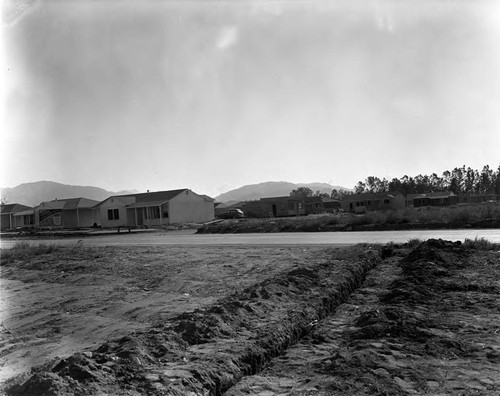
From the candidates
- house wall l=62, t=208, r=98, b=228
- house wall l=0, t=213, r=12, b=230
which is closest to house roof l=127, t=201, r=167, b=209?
house wall l=62, t=208, r=98, b=228

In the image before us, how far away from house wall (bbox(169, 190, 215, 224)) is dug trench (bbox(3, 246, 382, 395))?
157ft

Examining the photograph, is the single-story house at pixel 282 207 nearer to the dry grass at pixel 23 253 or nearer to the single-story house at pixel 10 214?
the single-story house at pixel 10 214

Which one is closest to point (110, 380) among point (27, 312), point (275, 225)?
point (27, 312)

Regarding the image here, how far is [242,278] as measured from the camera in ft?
38.1

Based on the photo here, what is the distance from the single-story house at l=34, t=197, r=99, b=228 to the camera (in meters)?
62.4

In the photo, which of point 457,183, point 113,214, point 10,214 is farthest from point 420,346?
point 457,183

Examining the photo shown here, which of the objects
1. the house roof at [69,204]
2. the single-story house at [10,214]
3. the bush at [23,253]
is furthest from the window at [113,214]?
the bush at [23,253]

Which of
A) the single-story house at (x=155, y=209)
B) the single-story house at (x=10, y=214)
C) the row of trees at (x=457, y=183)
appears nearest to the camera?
the single-story house at (x=155, y=209)

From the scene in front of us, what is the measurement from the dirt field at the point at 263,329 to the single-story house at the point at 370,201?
7951cm

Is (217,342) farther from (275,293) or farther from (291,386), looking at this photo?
(275,293)

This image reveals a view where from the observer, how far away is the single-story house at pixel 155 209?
56.2 metres

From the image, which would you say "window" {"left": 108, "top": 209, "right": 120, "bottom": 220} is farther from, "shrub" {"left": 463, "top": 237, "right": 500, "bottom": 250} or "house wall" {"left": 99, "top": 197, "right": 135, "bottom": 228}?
"shrub" {"left": 463, "top": 237, "right": 500, "bottom": 250}

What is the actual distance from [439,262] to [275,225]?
24.2 m

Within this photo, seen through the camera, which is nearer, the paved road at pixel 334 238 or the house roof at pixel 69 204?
the paved road at pixel 334 238
